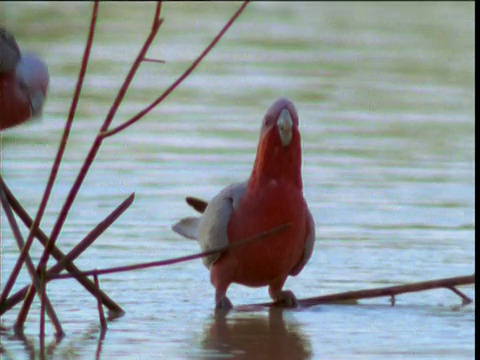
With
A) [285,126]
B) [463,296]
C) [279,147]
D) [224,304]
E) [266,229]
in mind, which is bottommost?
[224,304]

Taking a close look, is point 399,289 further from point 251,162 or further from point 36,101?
point 251,162

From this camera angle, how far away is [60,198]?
814 cm

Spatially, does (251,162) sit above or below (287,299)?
below

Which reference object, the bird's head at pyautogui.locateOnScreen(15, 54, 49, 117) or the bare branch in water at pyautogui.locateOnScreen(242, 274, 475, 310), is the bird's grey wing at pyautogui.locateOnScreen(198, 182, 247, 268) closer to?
the bare branch in water at pyautogui.locateOnScreen(242, 274, 475, 310)

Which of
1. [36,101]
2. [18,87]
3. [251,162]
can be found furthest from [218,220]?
[251,162]

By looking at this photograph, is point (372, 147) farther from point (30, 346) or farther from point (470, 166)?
point (30, 346)

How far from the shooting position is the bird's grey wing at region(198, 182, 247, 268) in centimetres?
602

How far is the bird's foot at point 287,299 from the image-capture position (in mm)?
6129

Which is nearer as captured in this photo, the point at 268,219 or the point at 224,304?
the point at 268,219

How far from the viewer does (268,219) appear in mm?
5922

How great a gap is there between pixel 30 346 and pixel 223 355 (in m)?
0.76

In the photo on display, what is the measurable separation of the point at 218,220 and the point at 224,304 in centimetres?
39

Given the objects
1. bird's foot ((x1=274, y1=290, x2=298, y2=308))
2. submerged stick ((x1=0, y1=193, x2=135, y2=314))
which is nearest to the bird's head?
submerged stick ((x1=0, y1=193, x2=135, y2=314))

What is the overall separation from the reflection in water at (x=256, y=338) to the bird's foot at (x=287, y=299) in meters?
0.04
